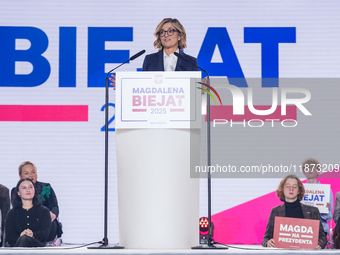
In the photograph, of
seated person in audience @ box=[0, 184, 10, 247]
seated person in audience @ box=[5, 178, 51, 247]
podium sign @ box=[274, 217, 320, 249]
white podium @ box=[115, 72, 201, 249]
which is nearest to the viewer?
white podium @ box=[115, 72, 201, 249]

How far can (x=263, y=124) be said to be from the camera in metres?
5.00

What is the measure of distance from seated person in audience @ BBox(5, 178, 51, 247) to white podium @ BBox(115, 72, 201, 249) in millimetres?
1756

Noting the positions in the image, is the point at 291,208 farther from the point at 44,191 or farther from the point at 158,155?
the point at 44,191

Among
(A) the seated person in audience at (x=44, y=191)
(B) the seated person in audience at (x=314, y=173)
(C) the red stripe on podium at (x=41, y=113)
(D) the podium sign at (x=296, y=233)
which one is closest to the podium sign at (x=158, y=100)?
(D) the podium sign at (x=296, y=233)

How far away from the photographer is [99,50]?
5.11 m

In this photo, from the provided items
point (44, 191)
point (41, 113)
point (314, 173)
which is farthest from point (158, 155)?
point (41, 113)

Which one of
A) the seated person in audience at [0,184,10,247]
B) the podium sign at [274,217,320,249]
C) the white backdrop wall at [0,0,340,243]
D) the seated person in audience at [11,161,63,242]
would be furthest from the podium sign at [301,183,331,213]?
the seated person in audience at [0,184,10,247]

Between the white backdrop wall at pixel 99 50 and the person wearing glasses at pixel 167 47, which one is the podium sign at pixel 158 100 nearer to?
the person wearing glasses at pixel 167 47

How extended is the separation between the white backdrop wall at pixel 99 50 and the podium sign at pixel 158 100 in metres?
2.85

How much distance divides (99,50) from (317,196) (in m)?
2.77

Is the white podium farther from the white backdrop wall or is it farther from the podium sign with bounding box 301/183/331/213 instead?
the white backdrop wall

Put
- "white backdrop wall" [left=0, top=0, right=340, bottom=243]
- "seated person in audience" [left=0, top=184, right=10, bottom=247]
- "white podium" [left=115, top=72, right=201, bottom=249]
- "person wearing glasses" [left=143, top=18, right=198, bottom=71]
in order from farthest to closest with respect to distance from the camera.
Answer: "white backdrop wall" [left=0, top=0, right=340, bottom=243]
"seated person in audience" [left=0, top=184, right=10, bottom=247]
"person wearing glasses" [left=143, top=18, right=198, bottom=71]
"white podium" [left=115, top=72, right=201, bottom=249]

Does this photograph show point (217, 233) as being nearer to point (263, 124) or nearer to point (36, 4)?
point (263, 124)

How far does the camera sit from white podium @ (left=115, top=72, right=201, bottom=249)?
83.2 inches
